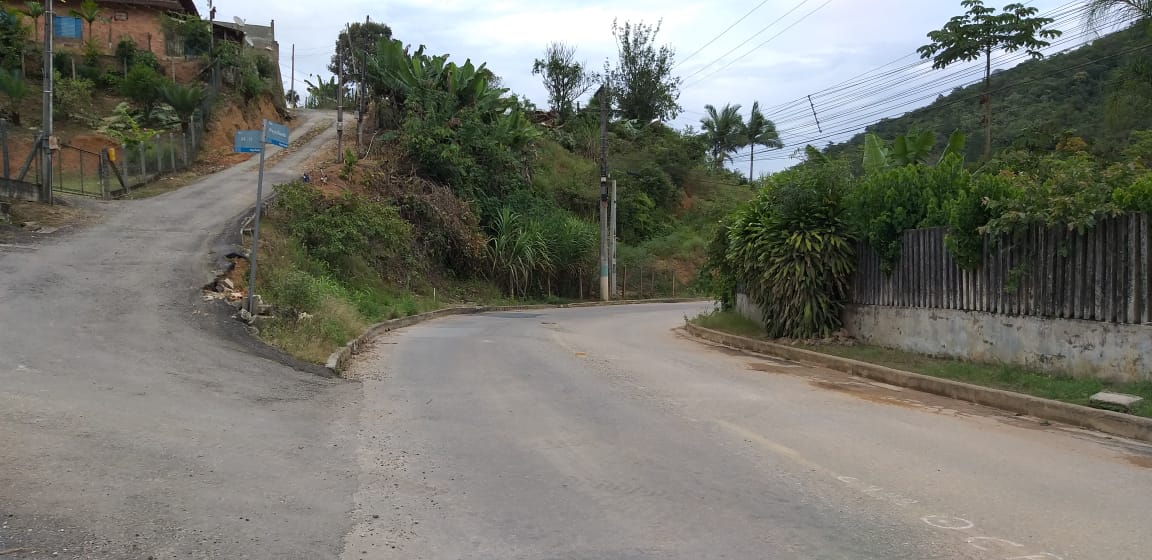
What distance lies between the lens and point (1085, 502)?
230 inches

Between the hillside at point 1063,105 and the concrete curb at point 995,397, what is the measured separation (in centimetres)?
1045

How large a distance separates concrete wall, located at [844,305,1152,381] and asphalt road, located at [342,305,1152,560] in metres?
1.63

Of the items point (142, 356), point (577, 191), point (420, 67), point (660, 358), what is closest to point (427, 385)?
A: point (142, 356)

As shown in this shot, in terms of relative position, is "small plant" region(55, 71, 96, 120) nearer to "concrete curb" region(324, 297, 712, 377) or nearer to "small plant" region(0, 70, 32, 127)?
"small plant" region(0, 70, 32, 127)

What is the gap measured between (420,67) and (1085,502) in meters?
35.2

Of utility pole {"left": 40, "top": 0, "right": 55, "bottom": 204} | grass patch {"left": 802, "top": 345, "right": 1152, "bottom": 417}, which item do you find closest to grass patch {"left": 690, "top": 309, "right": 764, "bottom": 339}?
grass patch {"left": 802, "top": 345, "right": 1152, "bottom": 417}

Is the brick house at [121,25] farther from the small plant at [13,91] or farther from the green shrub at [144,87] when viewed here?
the small plant at [13,91]

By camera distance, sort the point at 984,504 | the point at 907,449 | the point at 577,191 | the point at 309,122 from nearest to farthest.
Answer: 1. the point at 984,504
2. the point at 907,449
3. the point at 577,191
4. the point at 309,122

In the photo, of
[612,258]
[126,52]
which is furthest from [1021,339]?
[126,52]

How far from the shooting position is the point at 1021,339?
11359mm

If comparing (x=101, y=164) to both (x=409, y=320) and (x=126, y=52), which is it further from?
(x=126, y=52)

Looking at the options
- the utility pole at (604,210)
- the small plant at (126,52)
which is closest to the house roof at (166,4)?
the small plant at (126,52)

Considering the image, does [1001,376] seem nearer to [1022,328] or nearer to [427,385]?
[1022,328]

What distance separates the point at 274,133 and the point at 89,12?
3695cm
